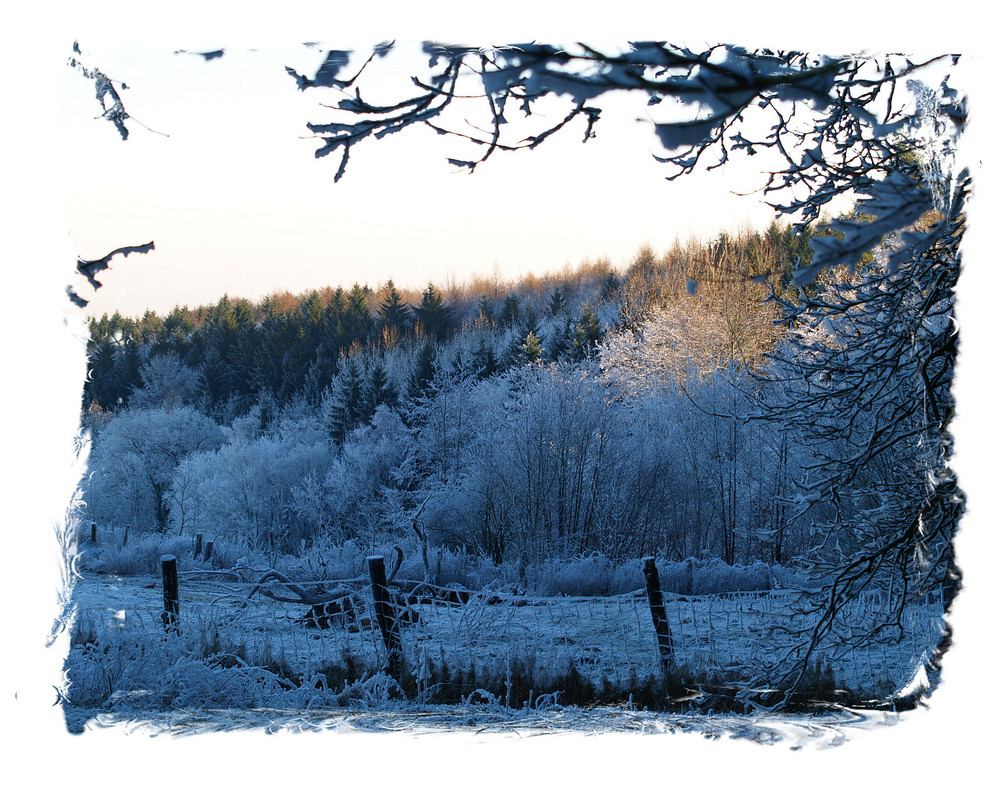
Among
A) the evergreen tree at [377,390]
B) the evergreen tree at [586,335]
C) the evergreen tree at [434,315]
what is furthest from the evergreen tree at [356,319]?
the evergreen tree at [586,335]

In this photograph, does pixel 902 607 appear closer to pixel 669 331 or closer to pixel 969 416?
pixel 969 416

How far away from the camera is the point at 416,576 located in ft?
17.9

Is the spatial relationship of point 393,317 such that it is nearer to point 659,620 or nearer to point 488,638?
point 488,638

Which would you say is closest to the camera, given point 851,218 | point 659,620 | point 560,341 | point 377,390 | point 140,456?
point 851,218

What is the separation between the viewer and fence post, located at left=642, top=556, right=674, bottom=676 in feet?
8.78

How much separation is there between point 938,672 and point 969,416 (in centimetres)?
63

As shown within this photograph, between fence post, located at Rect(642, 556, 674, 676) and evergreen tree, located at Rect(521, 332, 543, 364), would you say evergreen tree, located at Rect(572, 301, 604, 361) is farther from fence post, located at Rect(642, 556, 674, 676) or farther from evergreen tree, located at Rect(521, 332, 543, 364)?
fence post, located at Rect(642, 556, 674, 676)

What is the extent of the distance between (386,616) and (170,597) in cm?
89

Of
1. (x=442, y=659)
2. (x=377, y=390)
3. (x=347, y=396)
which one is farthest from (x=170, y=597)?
(x=377, y=390)

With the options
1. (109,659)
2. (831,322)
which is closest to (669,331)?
(831,322)

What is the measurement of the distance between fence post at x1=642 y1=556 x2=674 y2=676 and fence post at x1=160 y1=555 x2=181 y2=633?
1.83 m

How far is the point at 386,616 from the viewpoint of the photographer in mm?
2703

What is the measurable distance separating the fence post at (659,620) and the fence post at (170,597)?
6.01ft

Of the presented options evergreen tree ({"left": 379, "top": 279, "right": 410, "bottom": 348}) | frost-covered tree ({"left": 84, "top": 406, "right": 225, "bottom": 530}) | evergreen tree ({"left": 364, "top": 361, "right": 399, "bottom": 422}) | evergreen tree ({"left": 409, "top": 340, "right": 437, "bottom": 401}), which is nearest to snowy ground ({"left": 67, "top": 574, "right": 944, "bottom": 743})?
frost-covered tree ({"left": 84, "top": 406, "right": 225, "bottom": 530})
